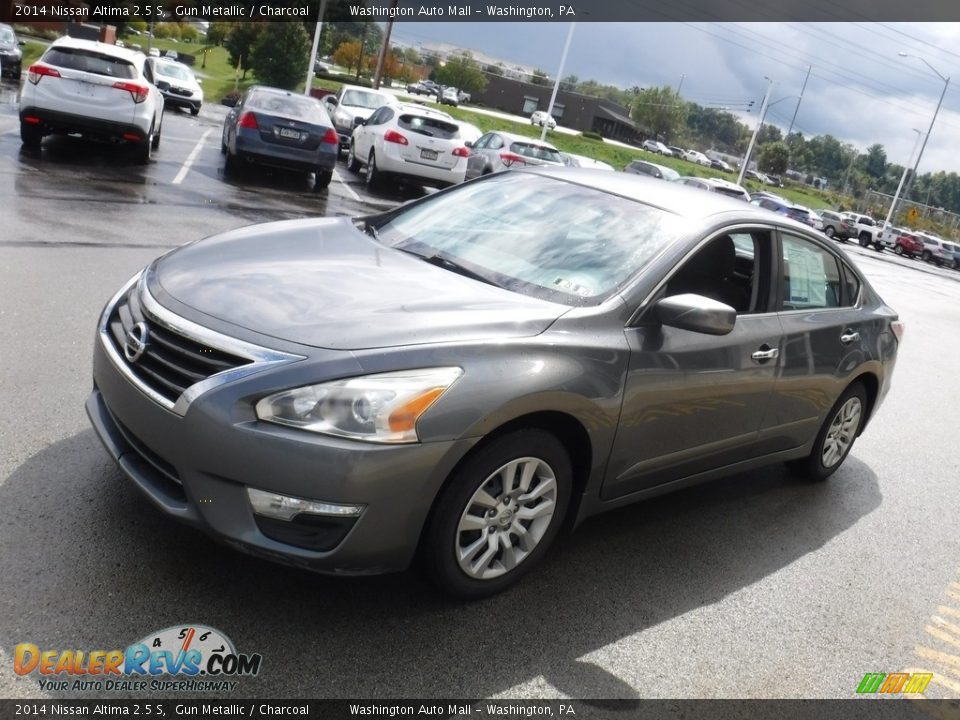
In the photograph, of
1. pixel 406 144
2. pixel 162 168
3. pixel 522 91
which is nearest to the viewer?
pixel 162 168

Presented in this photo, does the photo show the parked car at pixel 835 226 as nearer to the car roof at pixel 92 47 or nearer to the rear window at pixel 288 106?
the rear window at pixel 288 106

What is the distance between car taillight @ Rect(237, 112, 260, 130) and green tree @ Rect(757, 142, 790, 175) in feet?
314

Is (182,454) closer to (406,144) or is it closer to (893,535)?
(893,535)

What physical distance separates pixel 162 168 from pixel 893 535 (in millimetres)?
12595

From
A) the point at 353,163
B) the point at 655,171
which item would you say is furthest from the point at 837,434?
the point at 655,171

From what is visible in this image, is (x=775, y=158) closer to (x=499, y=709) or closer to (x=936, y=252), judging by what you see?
(x=936, y=252)

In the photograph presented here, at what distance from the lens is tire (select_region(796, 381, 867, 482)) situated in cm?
546

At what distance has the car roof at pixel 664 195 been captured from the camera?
14.5 ft

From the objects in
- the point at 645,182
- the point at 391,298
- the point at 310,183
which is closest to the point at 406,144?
the point at 310,183

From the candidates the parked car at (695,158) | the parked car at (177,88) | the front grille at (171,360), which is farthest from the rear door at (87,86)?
the parked car at (695,158)

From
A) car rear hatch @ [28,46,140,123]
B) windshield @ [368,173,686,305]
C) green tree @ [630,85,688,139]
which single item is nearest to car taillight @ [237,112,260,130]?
car rear hatch @ [28,46,140,123]

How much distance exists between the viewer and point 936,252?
48.0 metres

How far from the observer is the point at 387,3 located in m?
43.8

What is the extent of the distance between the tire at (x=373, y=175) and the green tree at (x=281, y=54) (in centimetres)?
4336
